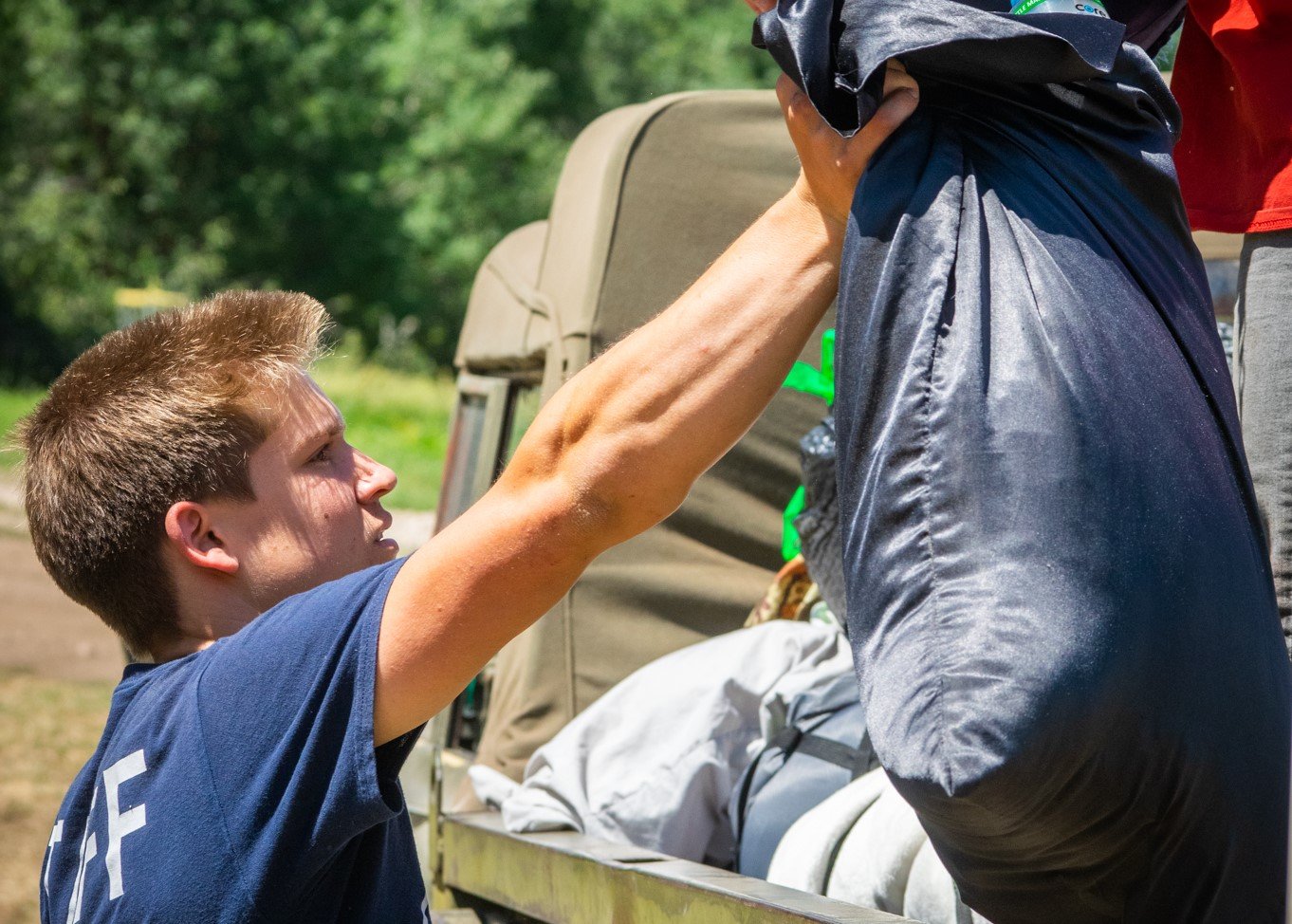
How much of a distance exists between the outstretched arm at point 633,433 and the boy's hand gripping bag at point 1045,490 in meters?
0.06

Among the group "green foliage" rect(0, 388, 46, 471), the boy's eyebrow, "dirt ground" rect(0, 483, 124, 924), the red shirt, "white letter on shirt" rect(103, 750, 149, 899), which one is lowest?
"green foliage" rect(0, 388, 46, 471)

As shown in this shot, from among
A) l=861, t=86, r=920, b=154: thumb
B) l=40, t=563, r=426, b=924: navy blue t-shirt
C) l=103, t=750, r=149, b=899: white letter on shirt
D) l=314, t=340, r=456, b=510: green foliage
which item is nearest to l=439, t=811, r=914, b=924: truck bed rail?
l=40, t=563, r=426, b=924: navy blue t-shirt

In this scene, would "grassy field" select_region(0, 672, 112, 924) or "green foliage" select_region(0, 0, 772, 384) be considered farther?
"green foliage" select_region(0, 0, 772, 384)

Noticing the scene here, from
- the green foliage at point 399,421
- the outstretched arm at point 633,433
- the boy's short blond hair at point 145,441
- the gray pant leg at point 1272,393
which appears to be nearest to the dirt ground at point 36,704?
the green foliage at point 399,421

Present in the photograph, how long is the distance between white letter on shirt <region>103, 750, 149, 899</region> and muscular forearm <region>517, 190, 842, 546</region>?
594 millimetres

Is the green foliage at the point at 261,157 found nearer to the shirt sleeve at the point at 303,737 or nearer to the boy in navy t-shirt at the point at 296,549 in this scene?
the boy in navy t-shirt at the point at 296,549

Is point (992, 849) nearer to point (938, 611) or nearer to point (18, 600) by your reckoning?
point (938, 611)

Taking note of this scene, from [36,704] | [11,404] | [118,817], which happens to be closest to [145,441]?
[118,817]

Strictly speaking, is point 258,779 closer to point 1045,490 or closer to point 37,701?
point 1045,490

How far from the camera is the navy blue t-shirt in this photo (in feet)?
4.74

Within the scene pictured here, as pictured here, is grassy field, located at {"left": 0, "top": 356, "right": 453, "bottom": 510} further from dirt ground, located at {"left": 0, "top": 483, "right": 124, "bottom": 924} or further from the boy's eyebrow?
the boy's eyebrow

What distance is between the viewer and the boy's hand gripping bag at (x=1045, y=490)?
118 cm

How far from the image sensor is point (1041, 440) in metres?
1.20

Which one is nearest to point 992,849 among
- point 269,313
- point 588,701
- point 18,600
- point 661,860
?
point 661,860
